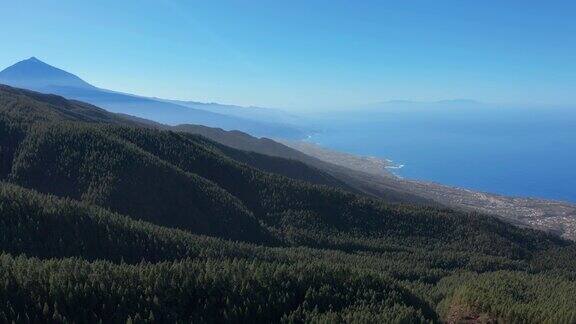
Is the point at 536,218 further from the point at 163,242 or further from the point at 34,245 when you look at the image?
the point at 34,245

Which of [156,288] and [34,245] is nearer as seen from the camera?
[156,288]

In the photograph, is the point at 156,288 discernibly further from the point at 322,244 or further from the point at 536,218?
the point at 536,218

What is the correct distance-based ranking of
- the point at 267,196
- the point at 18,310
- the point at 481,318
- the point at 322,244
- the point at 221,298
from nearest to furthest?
the point at 18,310
the point at 221,298
the point at 481,318
the point at 322,244
the point at 267,196

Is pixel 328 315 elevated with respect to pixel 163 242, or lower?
elevated

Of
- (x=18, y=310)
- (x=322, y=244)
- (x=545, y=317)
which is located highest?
(x=545, y=317)

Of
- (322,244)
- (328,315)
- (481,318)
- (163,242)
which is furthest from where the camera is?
(322,244)

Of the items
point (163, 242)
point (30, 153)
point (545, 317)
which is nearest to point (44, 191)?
point (30, 153)

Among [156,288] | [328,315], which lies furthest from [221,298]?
[328,315]
